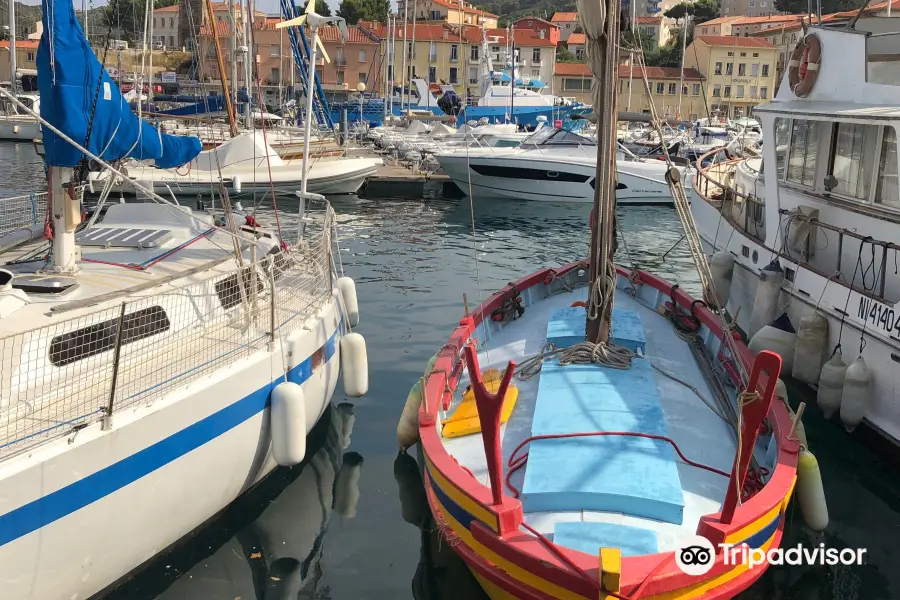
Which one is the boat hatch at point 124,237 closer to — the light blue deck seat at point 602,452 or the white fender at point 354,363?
the white fender at point 354,363

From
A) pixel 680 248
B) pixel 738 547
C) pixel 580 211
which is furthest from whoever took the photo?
pixel 580 211

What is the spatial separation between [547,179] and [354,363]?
22.2 m

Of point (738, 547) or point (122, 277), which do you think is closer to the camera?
point (738, 547)

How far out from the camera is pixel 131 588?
264 inches

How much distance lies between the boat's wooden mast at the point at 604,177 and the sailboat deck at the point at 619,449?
646 mm

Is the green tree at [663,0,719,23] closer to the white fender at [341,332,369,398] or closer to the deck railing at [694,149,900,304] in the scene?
the deck railing at [694,149,900,304]

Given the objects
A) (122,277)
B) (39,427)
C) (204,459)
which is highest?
(122,277)

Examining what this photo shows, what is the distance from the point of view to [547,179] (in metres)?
30.9

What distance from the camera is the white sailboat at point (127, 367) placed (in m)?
5.80

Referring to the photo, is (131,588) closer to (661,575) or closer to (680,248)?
(661,575)

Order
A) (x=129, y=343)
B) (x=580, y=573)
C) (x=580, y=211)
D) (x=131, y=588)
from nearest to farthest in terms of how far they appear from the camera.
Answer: (x=580, y=573) → (x=131, y=588) → (x=129, y=343) → (x=580, y=211)

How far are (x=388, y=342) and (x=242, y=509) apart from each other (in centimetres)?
577

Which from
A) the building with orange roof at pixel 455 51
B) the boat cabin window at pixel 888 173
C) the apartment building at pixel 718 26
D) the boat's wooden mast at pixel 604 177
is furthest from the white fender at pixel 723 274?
the apartment building at pixel 718 26

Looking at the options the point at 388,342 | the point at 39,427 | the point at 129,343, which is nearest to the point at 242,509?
the point at 129,343
